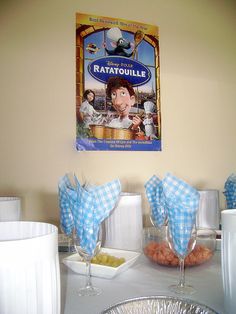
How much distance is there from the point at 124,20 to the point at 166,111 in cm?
54

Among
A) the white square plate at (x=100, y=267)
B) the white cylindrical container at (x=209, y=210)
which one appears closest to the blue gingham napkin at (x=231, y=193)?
the white cylindrical container at (x=209, y=210)

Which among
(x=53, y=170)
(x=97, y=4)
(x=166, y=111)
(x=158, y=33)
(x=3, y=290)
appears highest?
(x=97, y=4)

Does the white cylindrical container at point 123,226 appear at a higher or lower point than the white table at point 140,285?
higher

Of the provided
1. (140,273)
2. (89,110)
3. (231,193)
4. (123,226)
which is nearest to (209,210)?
(231,193)

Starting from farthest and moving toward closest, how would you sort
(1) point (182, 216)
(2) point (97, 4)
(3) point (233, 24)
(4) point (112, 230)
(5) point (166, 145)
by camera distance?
1. (3) point (233, 24)
2. (5) point (166, 145)
3. (2) point (97, 4)
4. (4) point (112, 230)
5. (1) point (182, 216)

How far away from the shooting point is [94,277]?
739mm

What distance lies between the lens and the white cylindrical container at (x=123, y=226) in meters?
0.95

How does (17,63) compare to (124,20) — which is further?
(124,20)

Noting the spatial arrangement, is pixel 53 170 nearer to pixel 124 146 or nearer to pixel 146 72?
pixel 124 146

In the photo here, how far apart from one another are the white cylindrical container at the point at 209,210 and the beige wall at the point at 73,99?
0.37m

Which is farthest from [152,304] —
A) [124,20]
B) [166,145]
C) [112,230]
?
[124,20]

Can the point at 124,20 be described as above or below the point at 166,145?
above

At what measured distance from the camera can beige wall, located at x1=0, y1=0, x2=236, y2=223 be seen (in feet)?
4.61

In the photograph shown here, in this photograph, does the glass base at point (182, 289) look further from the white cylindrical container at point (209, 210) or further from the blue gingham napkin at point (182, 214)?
the white cylindrical container at point (209, 210)
